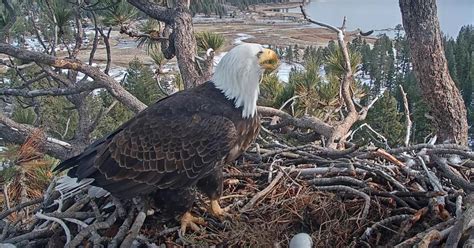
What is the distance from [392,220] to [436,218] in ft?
0.57

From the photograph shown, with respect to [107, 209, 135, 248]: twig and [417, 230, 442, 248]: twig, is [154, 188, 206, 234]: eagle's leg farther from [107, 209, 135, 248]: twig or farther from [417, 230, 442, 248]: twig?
[417, 230, 442, 248]: twig

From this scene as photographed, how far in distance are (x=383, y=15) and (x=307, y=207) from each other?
43061mm

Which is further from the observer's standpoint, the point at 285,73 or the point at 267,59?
the point at 285,73

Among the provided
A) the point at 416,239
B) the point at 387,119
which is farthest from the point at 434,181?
the point at 387,119

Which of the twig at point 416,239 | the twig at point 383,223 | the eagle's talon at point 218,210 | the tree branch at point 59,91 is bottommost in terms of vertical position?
the eagle's talon at point 218,210

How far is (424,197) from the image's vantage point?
2258mm

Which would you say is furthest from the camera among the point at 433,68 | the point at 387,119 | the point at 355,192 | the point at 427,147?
the point at 387,119

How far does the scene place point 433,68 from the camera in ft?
11.1

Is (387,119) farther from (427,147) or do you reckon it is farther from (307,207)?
(307,207)

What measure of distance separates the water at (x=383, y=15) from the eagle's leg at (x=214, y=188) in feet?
94.1

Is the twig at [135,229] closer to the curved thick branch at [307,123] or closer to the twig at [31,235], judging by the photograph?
the twig at [31,235]

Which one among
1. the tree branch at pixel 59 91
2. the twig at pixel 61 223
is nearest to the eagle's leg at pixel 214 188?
the twig at pixel 61 223

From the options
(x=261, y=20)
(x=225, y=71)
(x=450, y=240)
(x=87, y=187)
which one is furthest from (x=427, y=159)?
(x=261, y=20)

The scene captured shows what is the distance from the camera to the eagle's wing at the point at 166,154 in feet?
7.63
